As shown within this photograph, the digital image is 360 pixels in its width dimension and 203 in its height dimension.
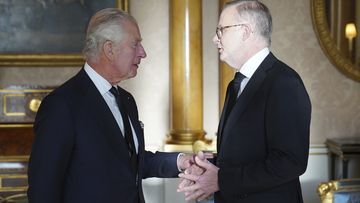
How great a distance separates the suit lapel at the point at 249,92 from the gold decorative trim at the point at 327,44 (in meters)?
2.81

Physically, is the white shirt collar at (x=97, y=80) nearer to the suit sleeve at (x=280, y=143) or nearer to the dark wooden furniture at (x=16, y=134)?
the suit sleeve at (x=280, y=143)

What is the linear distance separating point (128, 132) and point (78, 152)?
10.2 inches

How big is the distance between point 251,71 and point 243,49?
0.09 metres

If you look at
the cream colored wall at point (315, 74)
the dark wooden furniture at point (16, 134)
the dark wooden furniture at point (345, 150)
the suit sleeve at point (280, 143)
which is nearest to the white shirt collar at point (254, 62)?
the suit sleeve at point (280, 143)

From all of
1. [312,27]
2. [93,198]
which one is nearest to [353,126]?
[312,27]

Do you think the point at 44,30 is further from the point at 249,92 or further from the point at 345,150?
the point at 249,92

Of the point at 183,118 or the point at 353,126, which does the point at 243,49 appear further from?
the point at 353,126

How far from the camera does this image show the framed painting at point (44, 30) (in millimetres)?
4633

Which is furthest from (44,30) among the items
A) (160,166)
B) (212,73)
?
(160,166)

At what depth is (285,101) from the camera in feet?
6.28

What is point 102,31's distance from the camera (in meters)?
2.11

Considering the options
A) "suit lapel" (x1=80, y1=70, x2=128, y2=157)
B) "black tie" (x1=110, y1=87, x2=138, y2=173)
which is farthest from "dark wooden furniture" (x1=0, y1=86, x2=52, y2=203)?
"suit lapel" (x1=80, y1=70, x2=128, y2=157)

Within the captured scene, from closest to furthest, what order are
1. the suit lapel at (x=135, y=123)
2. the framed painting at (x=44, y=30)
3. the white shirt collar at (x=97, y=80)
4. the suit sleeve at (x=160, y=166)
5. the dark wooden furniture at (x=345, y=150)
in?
the white shirt collar at (x=97, y=80) → the suit lapel at (x=135, y=123) → the suit sleeve at (x=160, y=166) → the dark wooden furniture at (x=345, y=150) → the framed painting at (x=44, y=30)

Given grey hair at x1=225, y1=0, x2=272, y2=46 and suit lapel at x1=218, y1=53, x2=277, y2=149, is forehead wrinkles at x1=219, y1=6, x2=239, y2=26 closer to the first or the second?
grey hair at x1=225, y1=0, x2=272, y2=46
